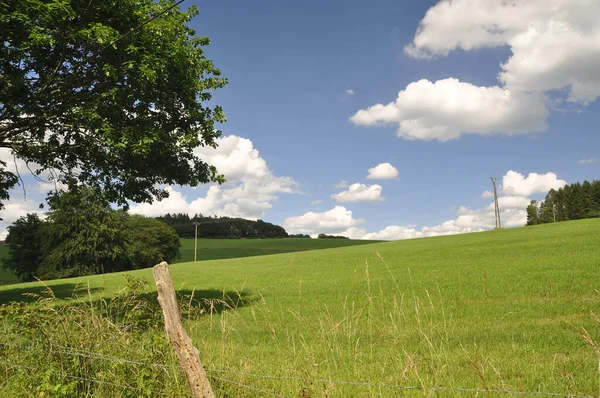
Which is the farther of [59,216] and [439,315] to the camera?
[59,216]

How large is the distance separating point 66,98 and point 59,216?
49.6 m

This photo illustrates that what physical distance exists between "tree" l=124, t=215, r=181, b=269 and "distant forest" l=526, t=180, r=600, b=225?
11072 centimetres

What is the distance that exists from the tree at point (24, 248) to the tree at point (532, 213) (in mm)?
139759

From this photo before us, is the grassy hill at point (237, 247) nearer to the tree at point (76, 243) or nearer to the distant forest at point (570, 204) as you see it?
the tree at point (76, 243)

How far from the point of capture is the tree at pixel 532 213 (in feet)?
481

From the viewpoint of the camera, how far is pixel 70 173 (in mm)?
15594

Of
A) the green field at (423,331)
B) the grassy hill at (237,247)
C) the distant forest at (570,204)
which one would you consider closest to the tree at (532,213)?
the distant forest at (570,204)

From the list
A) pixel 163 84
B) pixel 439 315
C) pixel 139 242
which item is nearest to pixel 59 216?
pixel 139 242

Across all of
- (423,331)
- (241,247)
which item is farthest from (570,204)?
(423,331)

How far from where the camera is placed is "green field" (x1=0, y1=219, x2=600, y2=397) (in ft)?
17.9

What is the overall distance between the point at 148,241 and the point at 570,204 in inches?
4722

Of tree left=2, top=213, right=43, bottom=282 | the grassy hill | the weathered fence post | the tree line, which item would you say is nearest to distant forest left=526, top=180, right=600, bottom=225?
the grassy hill

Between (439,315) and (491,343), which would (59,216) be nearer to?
(439,315)

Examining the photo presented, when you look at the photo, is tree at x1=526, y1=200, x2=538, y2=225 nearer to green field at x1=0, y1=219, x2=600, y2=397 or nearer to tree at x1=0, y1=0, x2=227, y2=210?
green field at x1=0, y1=219, x2=600, y2=397
